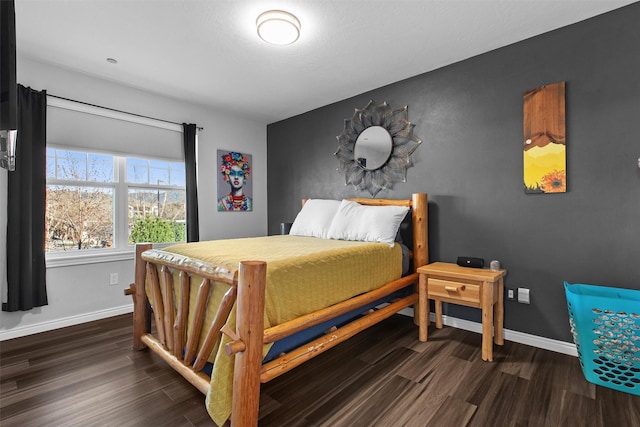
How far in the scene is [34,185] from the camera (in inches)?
106

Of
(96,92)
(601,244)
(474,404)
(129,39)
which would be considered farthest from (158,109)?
(601,244)

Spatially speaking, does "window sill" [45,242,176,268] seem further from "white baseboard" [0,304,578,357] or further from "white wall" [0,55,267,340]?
"white baseboard" [0,304,578,357]

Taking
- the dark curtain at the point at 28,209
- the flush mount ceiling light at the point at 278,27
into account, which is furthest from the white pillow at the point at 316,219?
the dark curtain at the point at 28,209

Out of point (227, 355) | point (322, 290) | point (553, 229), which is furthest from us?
point (553, 229)

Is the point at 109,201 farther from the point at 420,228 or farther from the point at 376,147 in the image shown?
the point at 420,228

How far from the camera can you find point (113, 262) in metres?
3.22

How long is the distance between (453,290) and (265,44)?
2457 millimetres

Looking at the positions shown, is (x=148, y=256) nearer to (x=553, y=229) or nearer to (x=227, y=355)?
(x=227, y=355)

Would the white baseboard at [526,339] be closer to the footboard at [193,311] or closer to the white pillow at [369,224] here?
the white pillow at [369,224]

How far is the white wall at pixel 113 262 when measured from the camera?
8.97 ft

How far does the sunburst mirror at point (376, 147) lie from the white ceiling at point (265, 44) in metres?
0.35

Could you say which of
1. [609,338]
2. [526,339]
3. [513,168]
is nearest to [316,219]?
[513,168]

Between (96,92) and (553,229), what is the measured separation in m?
4.31

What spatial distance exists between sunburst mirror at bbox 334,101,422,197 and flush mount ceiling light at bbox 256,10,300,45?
1422mm
